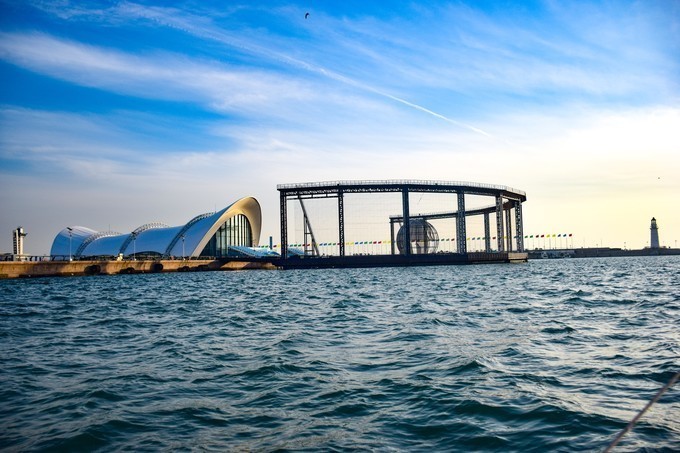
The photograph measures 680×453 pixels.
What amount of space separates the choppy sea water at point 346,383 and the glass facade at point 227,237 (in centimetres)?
10176

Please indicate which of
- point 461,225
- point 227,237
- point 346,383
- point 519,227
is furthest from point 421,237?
point 346,383

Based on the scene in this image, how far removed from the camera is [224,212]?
117 metres

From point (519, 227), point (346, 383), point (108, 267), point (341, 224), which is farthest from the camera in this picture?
point (519, 227)

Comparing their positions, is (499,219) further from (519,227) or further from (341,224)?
(341,224)

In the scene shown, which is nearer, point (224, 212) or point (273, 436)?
point (273, 436)

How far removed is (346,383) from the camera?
33.5 feet

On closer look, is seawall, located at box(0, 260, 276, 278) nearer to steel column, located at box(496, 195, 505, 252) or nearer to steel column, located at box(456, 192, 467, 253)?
steel column, located at box(456, 192, 467, 253)

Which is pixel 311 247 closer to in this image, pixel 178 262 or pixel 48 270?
pixel 178 262

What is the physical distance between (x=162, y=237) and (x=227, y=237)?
47.9 feet

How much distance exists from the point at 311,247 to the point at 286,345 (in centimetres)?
10673

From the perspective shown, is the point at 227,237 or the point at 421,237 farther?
the point at 421,237

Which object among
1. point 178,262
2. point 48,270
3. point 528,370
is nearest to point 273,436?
point 528,370

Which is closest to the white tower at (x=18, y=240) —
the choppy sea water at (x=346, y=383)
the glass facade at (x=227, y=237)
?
the glass facade at (x=227, y=237)

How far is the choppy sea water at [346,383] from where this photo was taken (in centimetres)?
740
